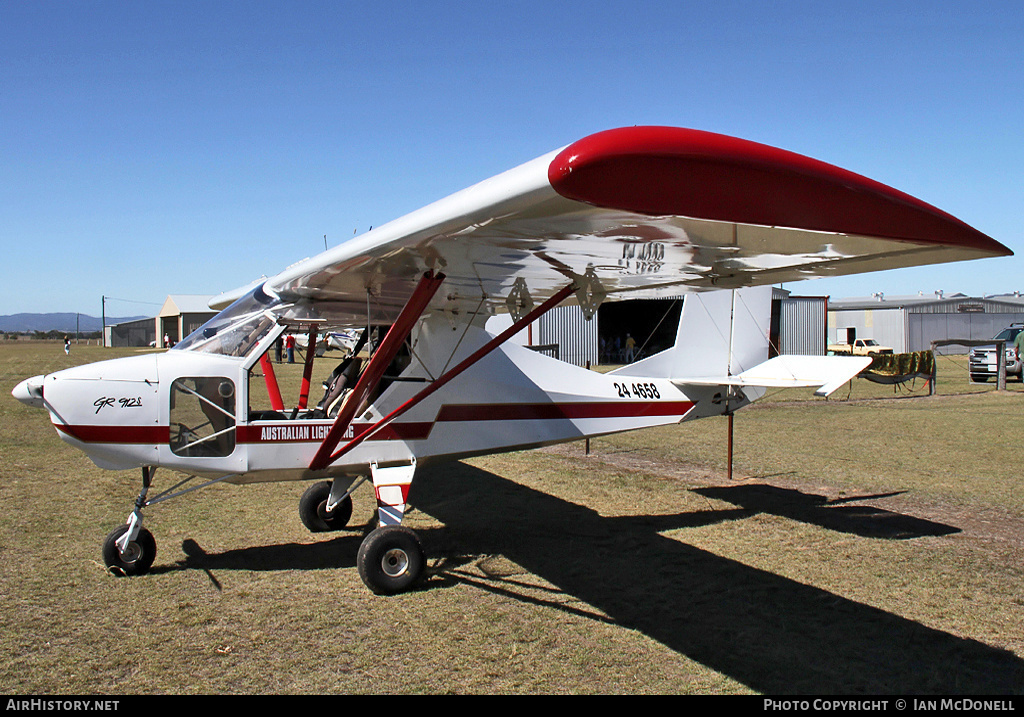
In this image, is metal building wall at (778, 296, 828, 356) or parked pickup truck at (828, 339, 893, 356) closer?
metal building wall at (778, 296, 828, 356)

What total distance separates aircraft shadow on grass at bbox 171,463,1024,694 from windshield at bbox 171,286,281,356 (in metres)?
1.71

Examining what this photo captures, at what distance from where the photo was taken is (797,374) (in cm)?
737

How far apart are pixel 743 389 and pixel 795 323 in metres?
30.0

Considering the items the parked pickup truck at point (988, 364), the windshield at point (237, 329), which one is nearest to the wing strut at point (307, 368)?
the windshield at point (237, 329)

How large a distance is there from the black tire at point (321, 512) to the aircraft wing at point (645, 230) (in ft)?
6.31

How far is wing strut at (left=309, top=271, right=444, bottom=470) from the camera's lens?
496 centimetres

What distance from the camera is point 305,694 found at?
3.57m

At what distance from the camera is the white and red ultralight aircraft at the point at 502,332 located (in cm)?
270

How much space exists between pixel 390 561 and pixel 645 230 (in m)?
3.06

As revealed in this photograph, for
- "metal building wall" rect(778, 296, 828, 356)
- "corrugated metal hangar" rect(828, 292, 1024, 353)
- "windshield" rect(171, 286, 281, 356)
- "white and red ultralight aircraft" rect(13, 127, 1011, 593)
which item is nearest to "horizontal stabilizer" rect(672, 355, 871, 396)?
"white and red ultralight aircraft" rect(13, 127, 1011, 593)

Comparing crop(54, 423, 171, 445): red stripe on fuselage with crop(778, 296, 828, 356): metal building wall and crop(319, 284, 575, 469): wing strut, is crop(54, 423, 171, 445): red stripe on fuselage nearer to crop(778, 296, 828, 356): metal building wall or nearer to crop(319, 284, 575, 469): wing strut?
crop(319, 284, 575, 469): wing strut

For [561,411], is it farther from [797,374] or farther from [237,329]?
[237,329]

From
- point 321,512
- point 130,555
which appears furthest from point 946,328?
point 130,555

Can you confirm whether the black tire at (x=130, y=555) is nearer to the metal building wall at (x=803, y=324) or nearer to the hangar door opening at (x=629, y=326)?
the hangar door opening at (x=629, y=326)
